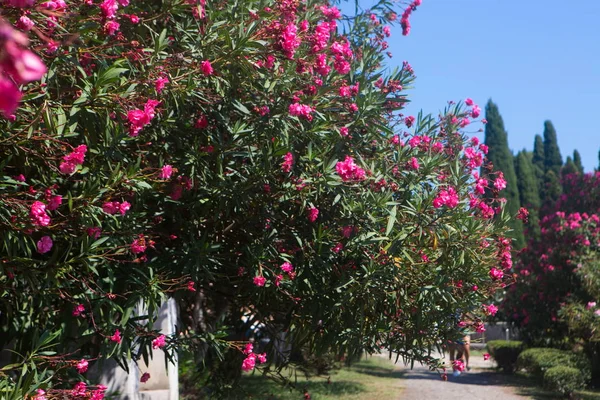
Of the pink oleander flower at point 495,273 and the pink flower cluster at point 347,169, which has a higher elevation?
the pink flower cluster at point 347,169

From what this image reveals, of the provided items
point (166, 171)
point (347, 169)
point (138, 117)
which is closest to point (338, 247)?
point (347, 169)

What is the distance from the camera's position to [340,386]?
15930mm

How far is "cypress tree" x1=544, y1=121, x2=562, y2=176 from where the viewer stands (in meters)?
49.5

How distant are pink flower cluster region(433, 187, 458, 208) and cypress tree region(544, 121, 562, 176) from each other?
4625 centimetres

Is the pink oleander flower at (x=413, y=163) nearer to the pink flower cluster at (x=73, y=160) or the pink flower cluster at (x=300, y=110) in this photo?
the pink flower cluster at (x=300, y=110)

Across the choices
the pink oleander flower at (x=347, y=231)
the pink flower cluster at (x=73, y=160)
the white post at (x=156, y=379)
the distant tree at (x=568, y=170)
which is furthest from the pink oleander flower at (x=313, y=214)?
the distant tree at (x=568, y=170)

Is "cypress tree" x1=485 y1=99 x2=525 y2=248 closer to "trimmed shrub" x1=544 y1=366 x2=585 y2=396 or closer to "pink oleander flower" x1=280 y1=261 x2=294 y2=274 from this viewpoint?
"trimmed shrub" x1=544 y1=366 x2=585 y2=396

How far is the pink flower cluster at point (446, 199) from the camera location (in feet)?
18.3

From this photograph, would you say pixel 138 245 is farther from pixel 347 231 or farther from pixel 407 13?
pixel 407 13

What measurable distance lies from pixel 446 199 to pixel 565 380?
10.7 meters

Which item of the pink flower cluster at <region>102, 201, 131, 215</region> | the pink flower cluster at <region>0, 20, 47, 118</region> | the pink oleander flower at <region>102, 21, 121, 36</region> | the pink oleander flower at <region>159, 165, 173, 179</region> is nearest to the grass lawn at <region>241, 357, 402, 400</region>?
the pink oleander flower at <region>159, 165, 173, 179</region>

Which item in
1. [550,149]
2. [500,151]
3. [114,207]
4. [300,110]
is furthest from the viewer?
[550,149]

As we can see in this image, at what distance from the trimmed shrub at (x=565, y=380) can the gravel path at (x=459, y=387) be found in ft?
2.38

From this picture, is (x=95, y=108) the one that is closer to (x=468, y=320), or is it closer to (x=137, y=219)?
(x=137, y=219)
